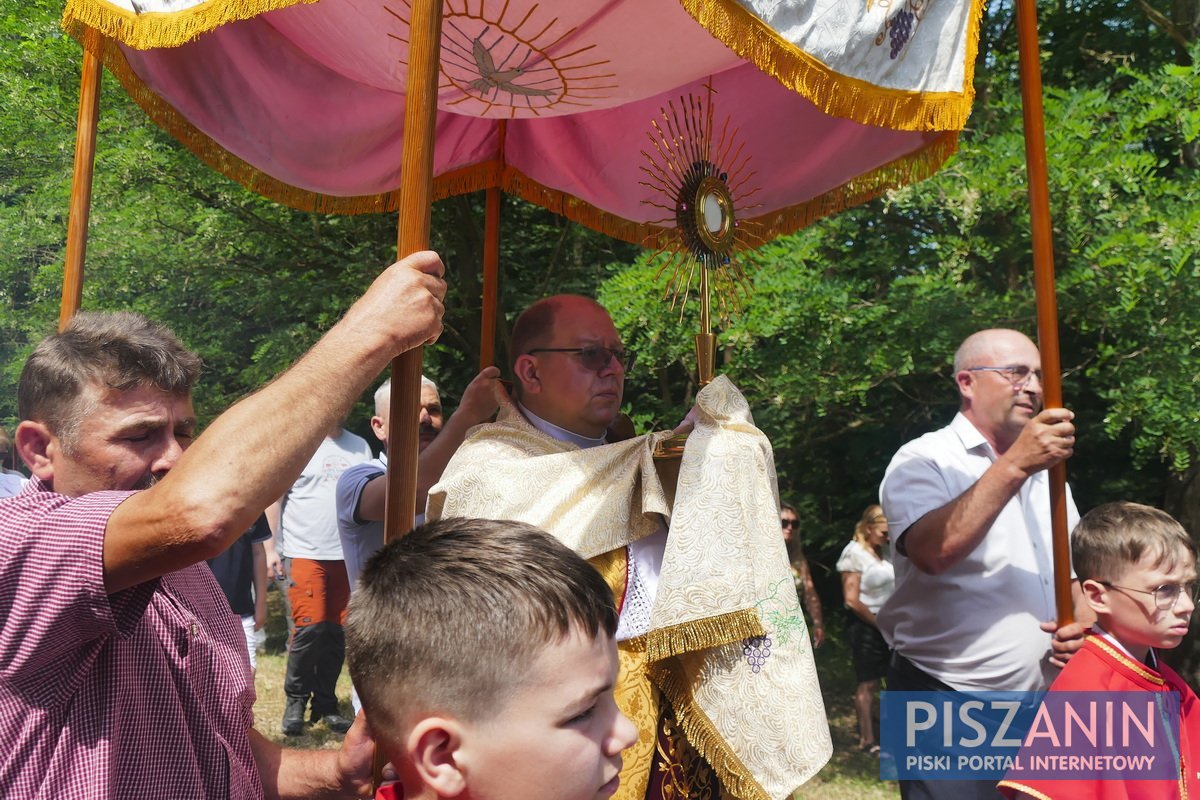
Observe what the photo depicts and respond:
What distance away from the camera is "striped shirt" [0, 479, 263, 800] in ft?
4.56

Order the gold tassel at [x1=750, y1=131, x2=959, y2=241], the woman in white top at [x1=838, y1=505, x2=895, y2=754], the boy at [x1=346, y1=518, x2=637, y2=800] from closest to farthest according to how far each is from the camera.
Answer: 1. the boy at [x1=346, y1=518, x2=637, y2=800]
2. the gold tassel at [x1=750, y1=131, x2=959, y2=241]
3. the woman in white top at [x1=838, y1=505, x2=895, y2=754]

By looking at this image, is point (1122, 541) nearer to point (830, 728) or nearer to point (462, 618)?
point (462, 618)

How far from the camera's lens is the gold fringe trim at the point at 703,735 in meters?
2.42

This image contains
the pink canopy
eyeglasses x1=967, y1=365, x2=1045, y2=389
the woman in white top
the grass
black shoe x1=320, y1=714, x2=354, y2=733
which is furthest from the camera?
the woman in white top

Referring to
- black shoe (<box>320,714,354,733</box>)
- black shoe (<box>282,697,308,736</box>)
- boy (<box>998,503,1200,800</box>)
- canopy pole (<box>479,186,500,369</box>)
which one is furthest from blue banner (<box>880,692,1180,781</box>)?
black shoe (<box>282,697,308,736</box>)

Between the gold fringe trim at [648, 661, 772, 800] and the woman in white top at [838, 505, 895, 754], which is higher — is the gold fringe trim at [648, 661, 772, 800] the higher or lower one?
the higher one

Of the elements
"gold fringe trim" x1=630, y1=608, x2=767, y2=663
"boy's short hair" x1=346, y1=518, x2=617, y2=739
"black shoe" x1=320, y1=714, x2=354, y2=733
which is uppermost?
"boy's short hair" x1=346, y1=518, x2=617, y2=739

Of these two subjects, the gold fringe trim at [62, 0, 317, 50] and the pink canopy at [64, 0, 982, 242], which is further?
the pink canopy at [64, 0, 982, 242]

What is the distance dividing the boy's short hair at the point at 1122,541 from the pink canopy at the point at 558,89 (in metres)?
1.20

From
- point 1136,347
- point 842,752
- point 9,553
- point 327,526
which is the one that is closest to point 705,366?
point 9,553

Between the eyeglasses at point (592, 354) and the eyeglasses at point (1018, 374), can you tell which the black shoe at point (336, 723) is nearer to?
the eyeglasses at point (592, 354)

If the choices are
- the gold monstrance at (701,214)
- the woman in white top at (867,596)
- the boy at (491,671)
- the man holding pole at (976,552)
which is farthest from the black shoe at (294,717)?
the boy at (491,671)

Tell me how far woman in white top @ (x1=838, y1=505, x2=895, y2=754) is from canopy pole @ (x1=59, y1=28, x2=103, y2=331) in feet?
18.2

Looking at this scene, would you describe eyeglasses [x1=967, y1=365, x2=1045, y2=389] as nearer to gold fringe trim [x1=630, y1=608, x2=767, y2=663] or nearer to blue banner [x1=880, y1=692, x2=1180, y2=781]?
blue banner [x1=880, y1=692, x2=1180, y2=781]
